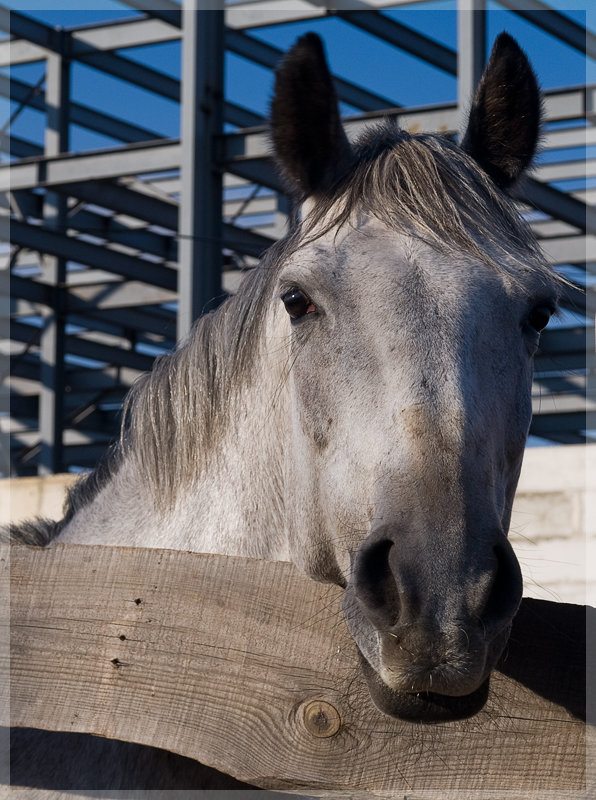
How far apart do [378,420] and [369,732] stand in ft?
1.97

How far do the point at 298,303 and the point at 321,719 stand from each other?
3.08 feet

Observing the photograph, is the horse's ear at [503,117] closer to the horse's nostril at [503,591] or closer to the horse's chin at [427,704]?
the horse's nostril at [503,591]

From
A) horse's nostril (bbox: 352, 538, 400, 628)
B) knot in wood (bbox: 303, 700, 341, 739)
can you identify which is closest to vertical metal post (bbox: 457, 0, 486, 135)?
horse's nostril (bbox: 352, 538, 400, 628)

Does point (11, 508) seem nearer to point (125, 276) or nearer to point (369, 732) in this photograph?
point (125, 276)

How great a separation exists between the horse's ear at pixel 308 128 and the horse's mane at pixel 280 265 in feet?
0.23

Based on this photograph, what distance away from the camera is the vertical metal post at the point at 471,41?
8305mm

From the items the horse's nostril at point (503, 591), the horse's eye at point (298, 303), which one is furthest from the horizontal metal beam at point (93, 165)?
the horse's nostril at point (503, 591)

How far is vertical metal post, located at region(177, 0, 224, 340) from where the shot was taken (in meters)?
8.91

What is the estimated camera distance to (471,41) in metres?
8.34

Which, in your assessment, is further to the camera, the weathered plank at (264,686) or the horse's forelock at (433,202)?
the horse's forelock at (433,202)

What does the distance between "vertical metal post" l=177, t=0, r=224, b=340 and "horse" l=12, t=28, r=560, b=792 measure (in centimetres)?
613

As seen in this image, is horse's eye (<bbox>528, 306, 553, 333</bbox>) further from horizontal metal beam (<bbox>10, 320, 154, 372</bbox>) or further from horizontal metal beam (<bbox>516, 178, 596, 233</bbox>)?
horizontal metal beam (<bbox>10, 320, 154, 372</bbox>)

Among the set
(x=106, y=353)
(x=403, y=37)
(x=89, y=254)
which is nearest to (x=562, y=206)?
(x=403, y=37)

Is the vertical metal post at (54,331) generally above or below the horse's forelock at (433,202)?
below
